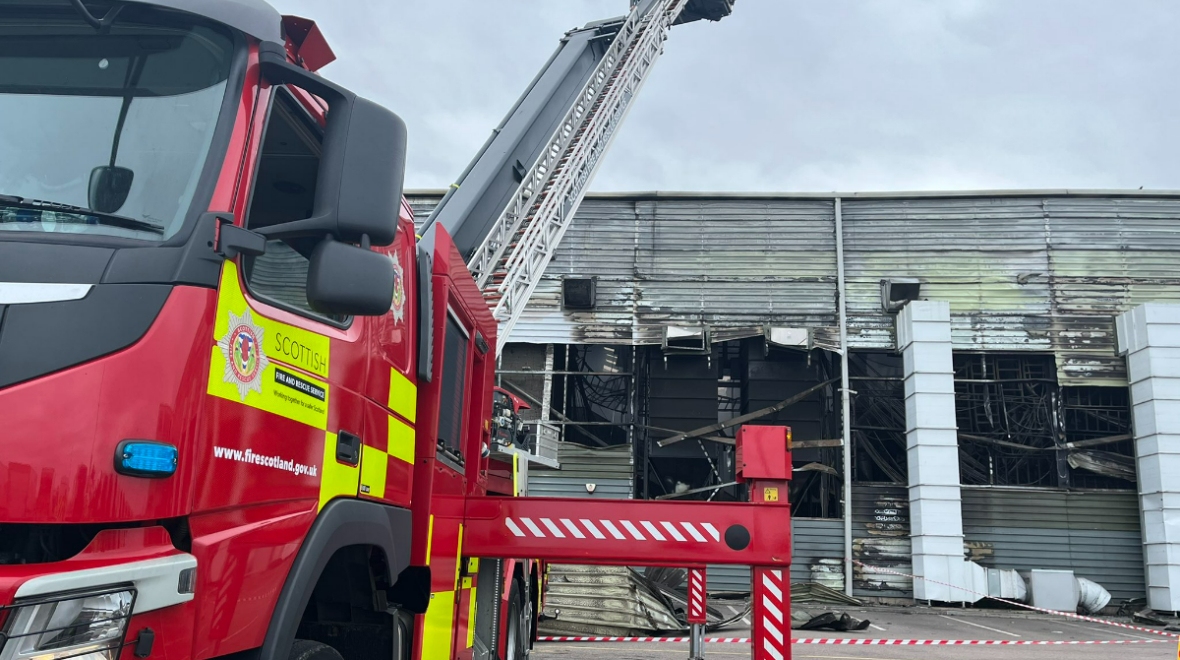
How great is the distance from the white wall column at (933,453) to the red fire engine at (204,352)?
15856 millimetres

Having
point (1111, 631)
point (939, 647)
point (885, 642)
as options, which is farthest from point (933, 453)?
point (885, 642)

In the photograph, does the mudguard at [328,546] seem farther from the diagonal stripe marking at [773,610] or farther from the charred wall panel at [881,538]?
the charred wall panel at [881,538]

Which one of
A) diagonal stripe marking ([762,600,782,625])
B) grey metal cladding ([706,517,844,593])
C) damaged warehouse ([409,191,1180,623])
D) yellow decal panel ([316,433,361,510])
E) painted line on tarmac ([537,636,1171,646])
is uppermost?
damaged warehouse ([409,191,1180,623])

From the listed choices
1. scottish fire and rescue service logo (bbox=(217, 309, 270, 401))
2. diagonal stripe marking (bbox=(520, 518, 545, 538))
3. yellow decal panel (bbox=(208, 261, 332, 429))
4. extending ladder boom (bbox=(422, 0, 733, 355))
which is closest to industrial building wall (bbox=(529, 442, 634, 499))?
extending ladder boom (bbox=(422, 0, 733, 355))

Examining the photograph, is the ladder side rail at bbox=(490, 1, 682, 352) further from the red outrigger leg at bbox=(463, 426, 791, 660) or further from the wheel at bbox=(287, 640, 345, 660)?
the wheel at bbox=(287, 640, 345, 660)

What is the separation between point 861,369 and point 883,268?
8.24 feet

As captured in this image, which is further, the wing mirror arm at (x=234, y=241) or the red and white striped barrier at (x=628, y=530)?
the red and white striped barrier at (x=628, y=530)

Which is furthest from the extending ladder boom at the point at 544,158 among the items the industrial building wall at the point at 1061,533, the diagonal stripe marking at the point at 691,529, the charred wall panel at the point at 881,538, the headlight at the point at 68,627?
the industrial building wall at the point at 1061,533

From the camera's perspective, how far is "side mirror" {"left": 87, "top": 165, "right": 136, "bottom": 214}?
2.40 metres

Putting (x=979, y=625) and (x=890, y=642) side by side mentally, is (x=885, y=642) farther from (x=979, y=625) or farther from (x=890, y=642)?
(x=979, y=625)

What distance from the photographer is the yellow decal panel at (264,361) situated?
239 cm

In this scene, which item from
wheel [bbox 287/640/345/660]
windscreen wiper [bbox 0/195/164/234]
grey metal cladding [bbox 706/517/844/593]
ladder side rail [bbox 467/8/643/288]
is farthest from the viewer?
grey metal cladding [bbox 706/517/844/593]

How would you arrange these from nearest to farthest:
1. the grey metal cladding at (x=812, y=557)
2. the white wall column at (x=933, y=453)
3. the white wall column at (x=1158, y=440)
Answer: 1. the white wall column at (x=1158, y=440)
2. the white wall column at (x=933, y=453)
3. the grey metal cladding at (x=812, y=557)

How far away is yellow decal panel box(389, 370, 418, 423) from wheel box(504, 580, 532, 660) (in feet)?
10.2
